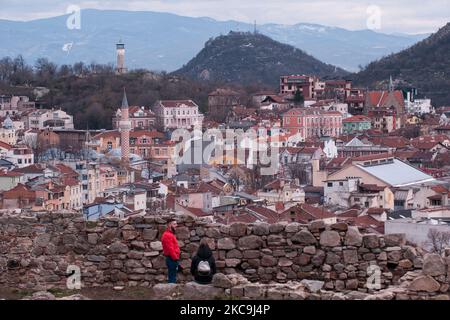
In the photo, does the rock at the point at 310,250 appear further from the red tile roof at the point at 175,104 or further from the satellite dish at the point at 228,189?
the red tile roof at the point at 175,104

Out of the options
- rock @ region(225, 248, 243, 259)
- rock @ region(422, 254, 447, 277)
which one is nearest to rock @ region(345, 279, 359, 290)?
rock @ region(225, 248, 243, 259)

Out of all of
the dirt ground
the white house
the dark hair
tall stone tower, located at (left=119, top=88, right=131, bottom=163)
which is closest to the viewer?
the dark hair

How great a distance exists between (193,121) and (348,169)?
44.4 m

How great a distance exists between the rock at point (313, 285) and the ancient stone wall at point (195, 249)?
0.63 ft

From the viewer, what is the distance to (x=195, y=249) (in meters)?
10.7

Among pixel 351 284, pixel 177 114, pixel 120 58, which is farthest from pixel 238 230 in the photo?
pixel 120 58

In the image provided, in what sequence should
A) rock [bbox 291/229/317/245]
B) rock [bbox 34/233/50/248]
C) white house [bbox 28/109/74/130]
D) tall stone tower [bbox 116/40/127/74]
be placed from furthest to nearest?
tall stone tower [bbox 116/40/127/74] → white house [bbox 28/109/74/130] → rock [bbox 34/233/50/248] → rock [bbox 291/229/317/245]

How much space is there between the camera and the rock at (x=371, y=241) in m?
10.1

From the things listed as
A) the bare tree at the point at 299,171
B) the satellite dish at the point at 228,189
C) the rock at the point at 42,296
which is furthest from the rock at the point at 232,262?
the bare tree at the point at 299,171

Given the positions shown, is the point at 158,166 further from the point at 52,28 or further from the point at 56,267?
the point at 56,267

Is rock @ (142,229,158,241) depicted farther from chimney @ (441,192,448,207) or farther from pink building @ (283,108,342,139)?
pink building @ (283,108,342,139)

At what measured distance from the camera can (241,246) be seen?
1044 cm

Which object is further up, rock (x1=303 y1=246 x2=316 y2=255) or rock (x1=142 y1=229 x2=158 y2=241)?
rock (x1=142 y1=229 x2=158 y2=241)

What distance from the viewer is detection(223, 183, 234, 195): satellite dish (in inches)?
1784
